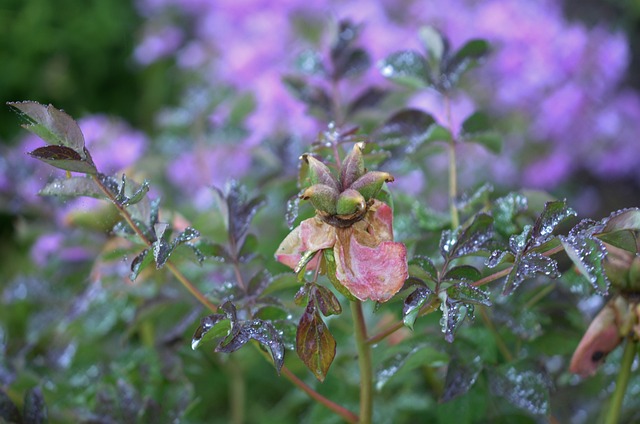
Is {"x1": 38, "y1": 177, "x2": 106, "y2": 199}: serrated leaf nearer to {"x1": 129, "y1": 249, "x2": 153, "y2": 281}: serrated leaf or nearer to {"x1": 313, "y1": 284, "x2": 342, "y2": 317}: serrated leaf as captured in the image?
{"x1": 129, "y1": 249, "x2": 153, "y2": 281}: serrated leaf

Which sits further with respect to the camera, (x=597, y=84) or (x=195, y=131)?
(x=597, y=84)

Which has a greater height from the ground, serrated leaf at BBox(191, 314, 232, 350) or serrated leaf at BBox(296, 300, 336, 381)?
serrated leaf at BBox(191, 314, 232, 350)

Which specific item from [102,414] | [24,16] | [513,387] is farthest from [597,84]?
[24,16]

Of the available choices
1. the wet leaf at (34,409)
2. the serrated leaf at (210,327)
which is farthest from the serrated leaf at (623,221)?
the wet leaf at (34,409)

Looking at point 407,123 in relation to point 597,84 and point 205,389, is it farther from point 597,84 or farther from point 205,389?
point 597,84

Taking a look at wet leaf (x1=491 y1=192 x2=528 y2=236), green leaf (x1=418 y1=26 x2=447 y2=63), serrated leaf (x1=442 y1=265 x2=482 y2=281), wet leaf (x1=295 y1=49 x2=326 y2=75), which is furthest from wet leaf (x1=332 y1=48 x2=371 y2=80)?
serrated leaf (x1=442 y1=265 x2=482 y2=281)

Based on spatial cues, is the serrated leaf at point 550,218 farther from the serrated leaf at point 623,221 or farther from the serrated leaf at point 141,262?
the serrated leaf at point 141,262
